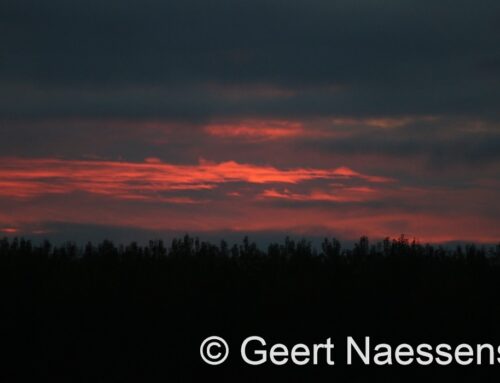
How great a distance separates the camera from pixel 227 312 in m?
16.0

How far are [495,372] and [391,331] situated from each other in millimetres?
1660

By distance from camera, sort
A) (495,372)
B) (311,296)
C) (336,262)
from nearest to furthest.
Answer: (495,372), (311,296), (336,262)

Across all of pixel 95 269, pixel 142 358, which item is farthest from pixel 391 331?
pixel 95 269

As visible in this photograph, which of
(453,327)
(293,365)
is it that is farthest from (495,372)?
(293,365)

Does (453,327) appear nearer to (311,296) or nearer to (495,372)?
(495,372)

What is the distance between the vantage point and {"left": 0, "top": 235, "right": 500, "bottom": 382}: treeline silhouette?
50.8ft

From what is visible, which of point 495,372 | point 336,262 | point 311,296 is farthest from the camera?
point 336,262

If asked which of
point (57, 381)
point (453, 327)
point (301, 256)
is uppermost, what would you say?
point (301, 256)

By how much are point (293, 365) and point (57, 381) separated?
3.54 meters

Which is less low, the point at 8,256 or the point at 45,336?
the point at 8,256

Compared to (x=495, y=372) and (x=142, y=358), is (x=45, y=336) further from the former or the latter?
(x=495, y=372)

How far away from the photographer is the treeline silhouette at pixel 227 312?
50.8ft

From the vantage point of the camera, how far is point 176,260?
57.6 feet

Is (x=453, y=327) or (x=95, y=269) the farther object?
(x=95, y=269)
